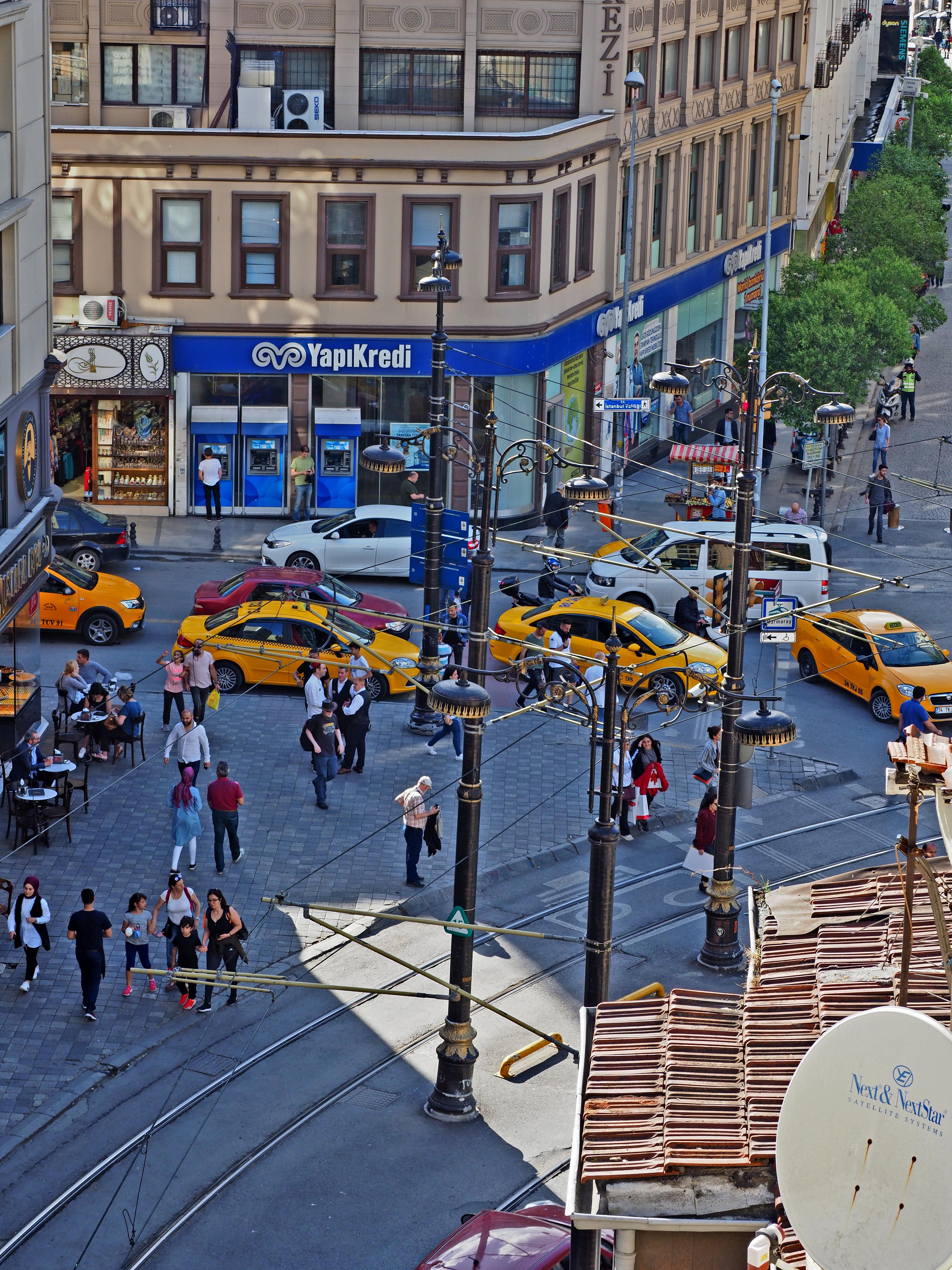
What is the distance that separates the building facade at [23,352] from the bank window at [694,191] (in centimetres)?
2572

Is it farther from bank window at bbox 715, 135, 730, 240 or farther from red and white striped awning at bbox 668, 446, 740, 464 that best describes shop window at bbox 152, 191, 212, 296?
bank window at bbox 715, 135, 730, 240

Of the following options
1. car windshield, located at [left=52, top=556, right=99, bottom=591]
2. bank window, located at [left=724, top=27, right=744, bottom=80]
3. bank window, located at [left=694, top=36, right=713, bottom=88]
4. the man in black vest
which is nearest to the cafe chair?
the man in black vest

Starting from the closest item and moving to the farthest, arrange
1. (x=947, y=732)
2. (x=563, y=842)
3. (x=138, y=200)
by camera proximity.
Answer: (x=563, y=842) → (x=947, y=732) → (x=138, y=200)

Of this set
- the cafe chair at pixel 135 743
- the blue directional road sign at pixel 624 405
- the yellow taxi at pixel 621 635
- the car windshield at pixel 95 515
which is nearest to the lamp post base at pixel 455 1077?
the cafe chair at pixel 135 743

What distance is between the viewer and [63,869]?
2431 cm

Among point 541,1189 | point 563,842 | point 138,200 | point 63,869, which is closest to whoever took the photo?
point 541,1189

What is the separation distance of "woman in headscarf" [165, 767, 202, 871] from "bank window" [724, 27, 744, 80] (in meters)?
34.6

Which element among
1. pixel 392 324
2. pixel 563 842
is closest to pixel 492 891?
pixel 563 842

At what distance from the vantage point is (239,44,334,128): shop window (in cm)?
4150

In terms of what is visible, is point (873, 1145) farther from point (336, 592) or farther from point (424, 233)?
point (424, 233)

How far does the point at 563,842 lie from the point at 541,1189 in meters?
8.39

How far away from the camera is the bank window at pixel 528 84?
41688mm

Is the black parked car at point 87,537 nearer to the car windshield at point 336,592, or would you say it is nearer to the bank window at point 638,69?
the car windshield at point 336,592

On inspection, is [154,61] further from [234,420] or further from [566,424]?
[566,424]
